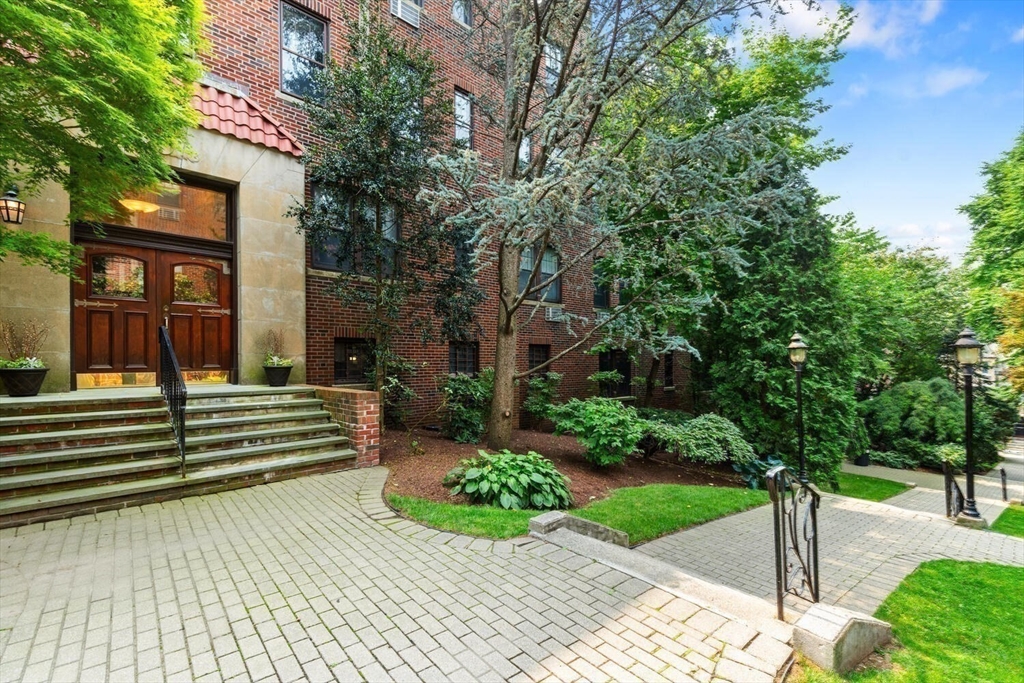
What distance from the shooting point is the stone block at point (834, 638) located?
261 centimetres

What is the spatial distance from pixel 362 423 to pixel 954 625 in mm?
7145

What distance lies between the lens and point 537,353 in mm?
13680

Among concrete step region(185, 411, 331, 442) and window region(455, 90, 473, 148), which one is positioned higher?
window region(455, 90, 473, 148)

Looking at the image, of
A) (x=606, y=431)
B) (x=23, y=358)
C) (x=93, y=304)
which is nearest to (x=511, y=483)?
(x=606, y=431)

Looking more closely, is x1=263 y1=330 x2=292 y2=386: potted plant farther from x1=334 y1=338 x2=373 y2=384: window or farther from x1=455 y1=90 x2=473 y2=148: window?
x1=455 y1=90 x2=473 y2=148: window

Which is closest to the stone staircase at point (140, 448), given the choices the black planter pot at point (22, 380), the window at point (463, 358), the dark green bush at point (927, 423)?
the black planter pot at point (22, 380)

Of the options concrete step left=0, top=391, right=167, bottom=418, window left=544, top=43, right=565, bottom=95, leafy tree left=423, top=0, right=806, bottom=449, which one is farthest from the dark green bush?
concrete step left=0, top=391, right=167, bottom=418

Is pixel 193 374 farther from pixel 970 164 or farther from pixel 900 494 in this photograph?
pixel 970 164

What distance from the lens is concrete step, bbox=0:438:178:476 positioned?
4562mm

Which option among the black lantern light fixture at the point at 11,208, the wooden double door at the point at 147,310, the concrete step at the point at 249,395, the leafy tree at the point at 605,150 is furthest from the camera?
the wooden double door at the point at 147,310

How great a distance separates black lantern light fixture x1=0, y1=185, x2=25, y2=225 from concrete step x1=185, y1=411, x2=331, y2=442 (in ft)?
11.2

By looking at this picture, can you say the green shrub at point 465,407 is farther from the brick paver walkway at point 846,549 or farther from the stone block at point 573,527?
the brick paver walkway at point 846,549

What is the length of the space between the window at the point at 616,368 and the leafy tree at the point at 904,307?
7706 millimetres

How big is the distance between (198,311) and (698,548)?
8.65 meters
